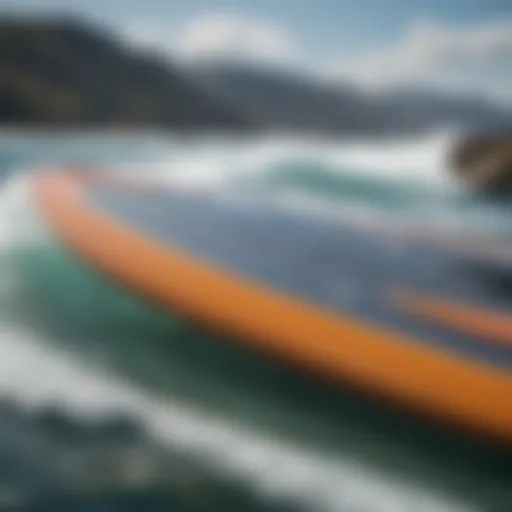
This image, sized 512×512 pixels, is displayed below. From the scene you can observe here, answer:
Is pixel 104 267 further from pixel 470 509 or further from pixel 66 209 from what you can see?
pixel 470 509

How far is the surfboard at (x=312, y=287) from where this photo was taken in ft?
3.36

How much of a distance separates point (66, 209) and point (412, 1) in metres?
0.66

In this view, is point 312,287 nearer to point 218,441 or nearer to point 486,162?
point 218,441

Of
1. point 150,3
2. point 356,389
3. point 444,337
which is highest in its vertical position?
point 150,3

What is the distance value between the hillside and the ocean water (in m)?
0.04

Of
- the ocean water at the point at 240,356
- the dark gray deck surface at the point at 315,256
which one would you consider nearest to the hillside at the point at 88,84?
the ocean water at the point at 240,356

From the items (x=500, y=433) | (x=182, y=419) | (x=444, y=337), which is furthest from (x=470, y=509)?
(x=182, y=419)

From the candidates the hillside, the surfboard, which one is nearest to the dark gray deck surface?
the surfboard

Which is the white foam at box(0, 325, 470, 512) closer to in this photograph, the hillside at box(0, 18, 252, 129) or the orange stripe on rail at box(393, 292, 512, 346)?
the orange stripe on rail at box(393, 292, 512, 346)

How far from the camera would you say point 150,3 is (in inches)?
51.2

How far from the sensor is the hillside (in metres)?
1.30

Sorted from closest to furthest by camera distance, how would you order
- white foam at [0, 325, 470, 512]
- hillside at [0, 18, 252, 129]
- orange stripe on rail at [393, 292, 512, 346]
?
white foam at [0, 325, 470, 512]
orange stripe on rail at [393, 292, 512, 346]
hillside at [0, 18, 252, 129]

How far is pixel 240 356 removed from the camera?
109 centimetres

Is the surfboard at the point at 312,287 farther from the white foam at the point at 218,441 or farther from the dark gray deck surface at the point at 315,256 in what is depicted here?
the white foam at the point at 218,441
